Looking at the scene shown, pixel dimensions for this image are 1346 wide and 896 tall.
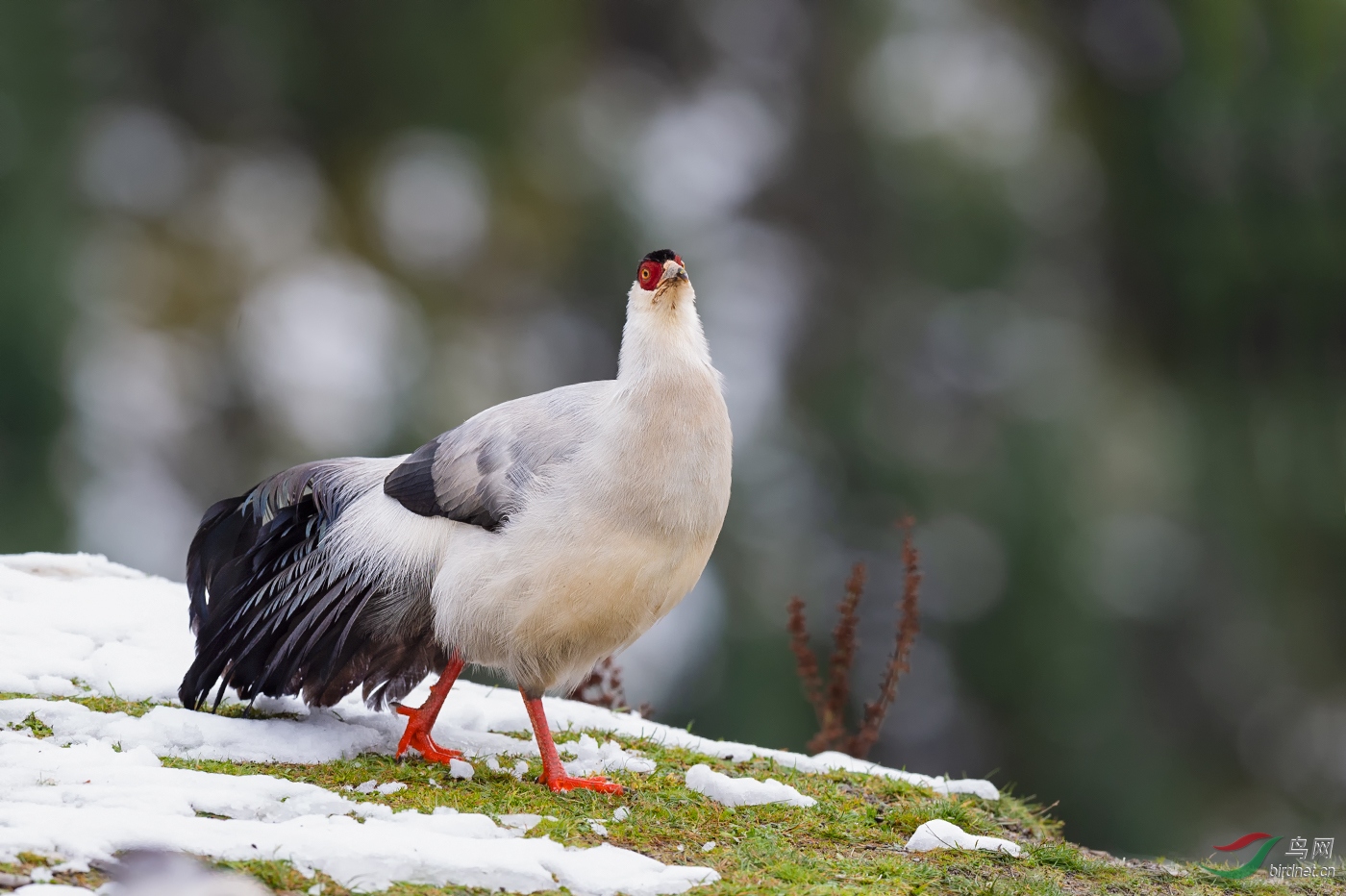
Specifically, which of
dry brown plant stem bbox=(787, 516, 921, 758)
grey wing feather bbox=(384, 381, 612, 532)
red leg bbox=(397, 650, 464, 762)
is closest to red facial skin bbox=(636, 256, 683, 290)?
grey wing feather bbox=(384, 381, 612, 532)

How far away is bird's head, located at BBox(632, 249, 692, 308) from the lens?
4.54 meters

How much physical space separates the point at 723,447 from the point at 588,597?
28.0 inches

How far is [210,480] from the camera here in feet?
31.8

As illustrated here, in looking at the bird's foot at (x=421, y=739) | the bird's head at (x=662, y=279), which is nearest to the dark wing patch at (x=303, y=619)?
the bird's foot at (x=421, y=739)

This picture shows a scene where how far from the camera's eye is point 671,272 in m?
4.52

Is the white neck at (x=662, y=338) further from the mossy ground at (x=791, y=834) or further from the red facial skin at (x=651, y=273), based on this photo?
the mossy ground at (x=791, y=834)

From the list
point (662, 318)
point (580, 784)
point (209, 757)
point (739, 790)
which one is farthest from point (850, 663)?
point (209, 757)

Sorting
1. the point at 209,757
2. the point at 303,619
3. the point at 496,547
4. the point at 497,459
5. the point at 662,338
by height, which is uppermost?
the point at 662,338

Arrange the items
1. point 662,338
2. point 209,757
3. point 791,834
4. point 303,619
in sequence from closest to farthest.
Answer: point 791,834
point 209,757
point 662,338
point 303,619

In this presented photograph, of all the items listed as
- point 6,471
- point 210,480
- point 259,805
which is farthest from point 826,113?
point 259,805

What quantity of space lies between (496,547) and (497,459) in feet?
1.06

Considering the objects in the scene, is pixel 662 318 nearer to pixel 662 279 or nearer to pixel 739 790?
pixel 662 279

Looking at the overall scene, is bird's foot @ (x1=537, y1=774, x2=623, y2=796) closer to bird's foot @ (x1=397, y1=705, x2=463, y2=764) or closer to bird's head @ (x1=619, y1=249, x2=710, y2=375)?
bird's foot @ (x1=397, y1=705, x2=463, y2=764)

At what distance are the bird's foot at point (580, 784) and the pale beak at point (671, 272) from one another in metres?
1.75
